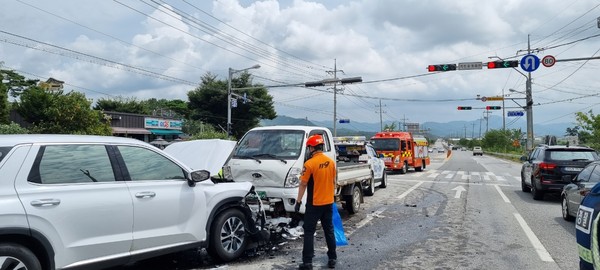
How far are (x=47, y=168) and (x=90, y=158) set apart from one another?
0.49m

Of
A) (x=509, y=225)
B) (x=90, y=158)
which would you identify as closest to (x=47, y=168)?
(x=90, y=158)

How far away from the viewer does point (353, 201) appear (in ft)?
35.2

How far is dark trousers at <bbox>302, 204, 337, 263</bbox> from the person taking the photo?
19.6 ft

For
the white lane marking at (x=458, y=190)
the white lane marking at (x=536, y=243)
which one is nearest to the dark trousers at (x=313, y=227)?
the white lane marking at (x=536, y=243)

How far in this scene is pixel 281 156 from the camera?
861cm

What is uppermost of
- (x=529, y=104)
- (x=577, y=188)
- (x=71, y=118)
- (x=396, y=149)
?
(x=529, y=104)

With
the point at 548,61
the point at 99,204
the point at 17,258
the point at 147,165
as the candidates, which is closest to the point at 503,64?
the point at 548,61

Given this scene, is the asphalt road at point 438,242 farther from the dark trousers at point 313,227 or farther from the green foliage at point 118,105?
the green foliage at point 118,105

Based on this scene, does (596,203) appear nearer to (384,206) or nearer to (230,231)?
(230,231)

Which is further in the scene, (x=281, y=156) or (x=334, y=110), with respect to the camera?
(x=334, y=110)

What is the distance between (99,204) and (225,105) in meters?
54.4

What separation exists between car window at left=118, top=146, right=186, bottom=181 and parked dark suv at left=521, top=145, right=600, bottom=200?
10902mm

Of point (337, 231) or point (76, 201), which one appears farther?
point (337, 231)

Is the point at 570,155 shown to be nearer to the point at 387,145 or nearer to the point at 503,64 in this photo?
the point at 503,64
